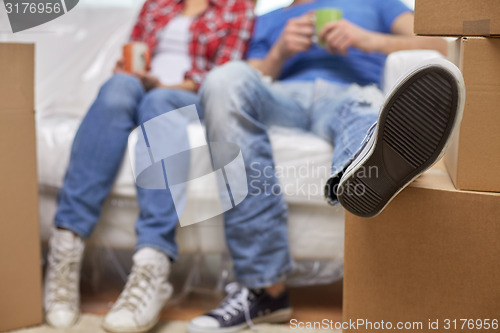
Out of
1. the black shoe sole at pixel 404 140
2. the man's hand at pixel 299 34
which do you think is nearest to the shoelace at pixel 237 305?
the black shoe sole at pixel 404 140

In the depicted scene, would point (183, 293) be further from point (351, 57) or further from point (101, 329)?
point (351, 57)

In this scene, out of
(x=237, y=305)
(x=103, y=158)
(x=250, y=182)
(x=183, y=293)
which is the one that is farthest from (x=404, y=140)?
(x=183, y=293)

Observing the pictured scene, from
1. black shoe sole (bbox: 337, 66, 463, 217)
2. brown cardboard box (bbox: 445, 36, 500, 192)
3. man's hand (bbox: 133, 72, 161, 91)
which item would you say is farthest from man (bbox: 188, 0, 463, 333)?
man's hand (bbox: 133, 72, 161, 91)

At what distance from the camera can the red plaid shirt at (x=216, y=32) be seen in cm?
140

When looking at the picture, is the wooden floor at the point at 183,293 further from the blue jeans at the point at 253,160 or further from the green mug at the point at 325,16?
the green mug at the point at 325,16

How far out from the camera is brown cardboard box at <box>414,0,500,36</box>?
0.74m

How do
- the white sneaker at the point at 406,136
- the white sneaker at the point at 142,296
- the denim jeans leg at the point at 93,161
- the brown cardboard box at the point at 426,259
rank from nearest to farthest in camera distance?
the white sneaker at the point at 406,136 < the brown cardboard box at the point at 426,259 < the white sneaker at the point at 142,296 < the denim jeans leg at the point at 93,161

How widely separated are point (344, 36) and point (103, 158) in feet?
1.84

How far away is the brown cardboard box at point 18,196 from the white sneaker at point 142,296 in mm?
179

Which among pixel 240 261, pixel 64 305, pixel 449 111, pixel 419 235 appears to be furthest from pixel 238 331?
pixel 449 111

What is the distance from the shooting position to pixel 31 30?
1.06 meters

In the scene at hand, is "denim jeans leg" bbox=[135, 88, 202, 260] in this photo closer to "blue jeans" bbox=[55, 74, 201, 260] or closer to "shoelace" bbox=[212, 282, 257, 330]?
"blue jeans" bbox=[55, 74, 201, 260]

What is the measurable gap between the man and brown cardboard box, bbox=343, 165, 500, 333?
7 cm

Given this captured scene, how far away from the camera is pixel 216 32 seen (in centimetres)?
140
